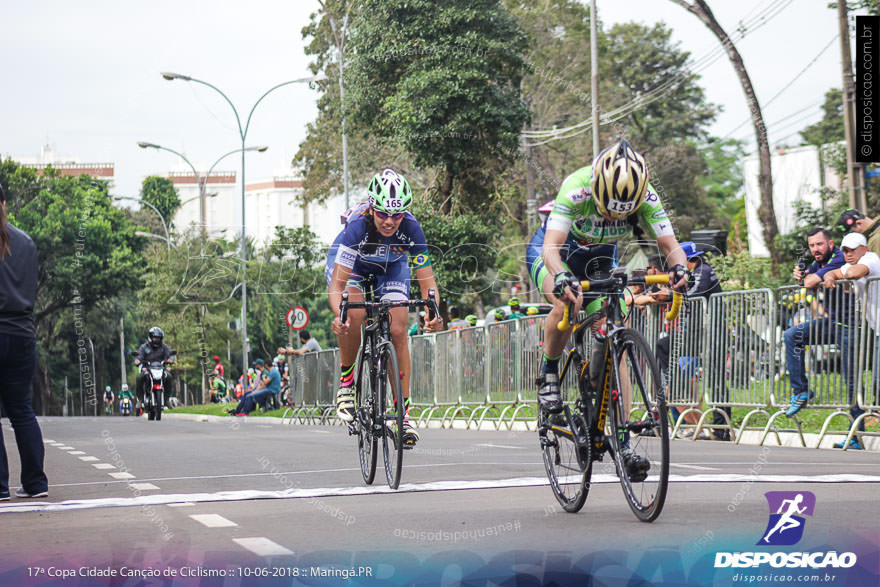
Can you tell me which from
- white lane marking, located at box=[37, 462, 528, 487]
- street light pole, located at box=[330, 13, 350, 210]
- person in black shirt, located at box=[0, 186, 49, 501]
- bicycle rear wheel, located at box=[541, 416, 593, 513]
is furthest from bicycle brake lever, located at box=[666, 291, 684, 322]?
street light pole, located at box=[330, 13, 350, 210]

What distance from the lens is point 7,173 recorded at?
61312mm

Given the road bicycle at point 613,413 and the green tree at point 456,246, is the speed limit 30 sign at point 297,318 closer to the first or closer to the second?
the green tree at point 456,246

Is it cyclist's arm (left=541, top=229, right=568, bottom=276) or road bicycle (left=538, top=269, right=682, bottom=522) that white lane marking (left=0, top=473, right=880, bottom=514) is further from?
cyclist's arm (left=541, top=229, right=568, bottom=276)

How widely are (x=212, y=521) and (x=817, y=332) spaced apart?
25.3 feet

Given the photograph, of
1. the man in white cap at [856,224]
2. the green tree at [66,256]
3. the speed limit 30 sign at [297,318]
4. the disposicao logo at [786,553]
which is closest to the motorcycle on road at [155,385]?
the speed limit 30 sign at [297,318]

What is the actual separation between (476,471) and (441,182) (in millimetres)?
30487

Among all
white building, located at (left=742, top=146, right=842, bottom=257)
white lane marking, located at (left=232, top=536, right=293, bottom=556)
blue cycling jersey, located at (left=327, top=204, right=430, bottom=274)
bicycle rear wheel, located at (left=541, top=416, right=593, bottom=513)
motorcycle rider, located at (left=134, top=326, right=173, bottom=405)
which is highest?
white building, located at (left=742, top=146, right=842, bottom=257)

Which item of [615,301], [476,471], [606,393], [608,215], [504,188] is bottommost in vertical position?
[476,471]

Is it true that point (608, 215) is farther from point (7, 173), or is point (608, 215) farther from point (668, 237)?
point (7, 173)

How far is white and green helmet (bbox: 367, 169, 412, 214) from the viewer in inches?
333

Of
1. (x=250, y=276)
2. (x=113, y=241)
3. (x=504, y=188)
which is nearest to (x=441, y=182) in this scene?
(x=504, y=188)

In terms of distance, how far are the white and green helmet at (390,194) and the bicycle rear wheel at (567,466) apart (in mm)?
2150

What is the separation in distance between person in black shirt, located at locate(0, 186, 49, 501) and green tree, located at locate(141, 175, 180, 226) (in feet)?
295

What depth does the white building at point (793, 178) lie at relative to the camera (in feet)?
130
